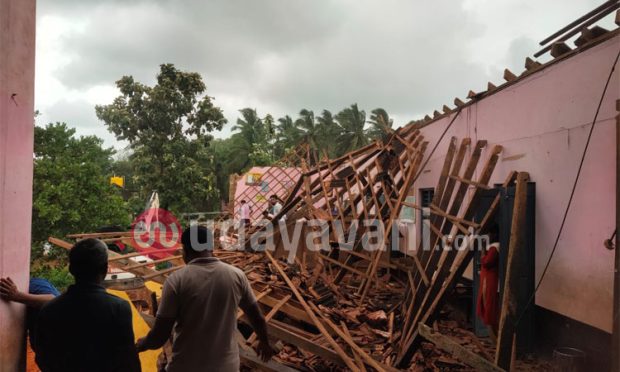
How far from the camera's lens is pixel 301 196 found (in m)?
8.91

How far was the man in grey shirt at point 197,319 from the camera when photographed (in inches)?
94.3

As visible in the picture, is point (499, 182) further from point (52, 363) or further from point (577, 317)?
point (52, 363)

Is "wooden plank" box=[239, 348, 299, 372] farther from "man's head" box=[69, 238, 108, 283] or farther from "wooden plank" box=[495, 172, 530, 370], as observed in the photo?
"wooden plank" box=[495, 172, 530, 370]

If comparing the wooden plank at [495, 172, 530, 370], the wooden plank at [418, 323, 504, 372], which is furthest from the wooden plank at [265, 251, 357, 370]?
the wooden plank at [495, 172, 530, 370]

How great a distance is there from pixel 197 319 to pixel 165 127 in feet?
61.4

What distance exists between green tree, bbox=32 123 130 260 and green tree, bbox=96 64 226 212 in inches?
301

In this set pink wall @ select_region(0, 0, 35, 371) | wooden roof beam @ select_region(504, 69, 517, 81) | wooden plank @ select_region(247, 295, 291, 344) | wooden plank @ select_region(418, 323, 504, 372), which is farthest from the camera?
wooden roof beam @ select_region(504, 69, 517, 81)

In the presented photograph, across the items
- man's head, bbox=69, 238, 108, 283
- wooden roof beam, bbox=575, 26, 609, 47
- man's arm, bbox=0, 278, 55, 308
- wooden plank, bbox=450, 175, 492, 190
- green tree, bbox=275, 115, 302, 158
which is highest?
green tree, bbox=275, 115, 302, 158

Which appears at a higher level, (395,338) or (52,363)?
(52,363)

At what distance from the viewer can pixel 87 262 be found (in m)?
2.04

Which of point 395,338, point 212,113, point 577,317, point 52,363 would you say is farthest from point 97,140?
point 577,317

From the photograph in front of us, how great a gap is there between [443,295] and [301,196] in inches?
181

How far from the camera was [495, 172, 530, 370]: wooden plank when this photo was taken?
159 inches

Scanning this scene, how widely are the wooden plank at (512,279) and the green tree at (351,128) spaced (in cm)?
2922
